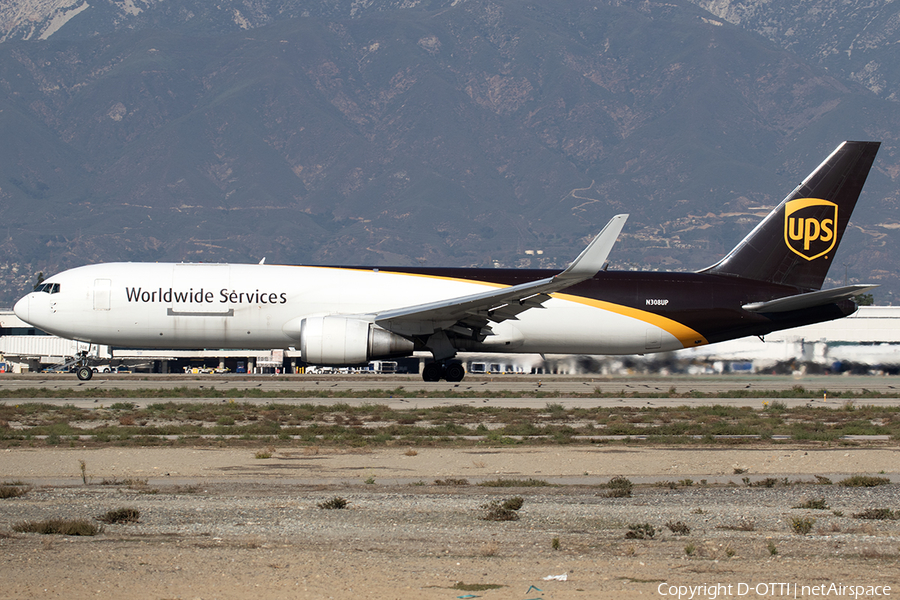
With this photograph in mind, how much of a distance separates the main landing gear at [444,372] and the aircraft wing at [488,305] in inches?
107

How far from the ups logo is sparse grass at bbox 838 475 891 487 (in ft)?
63.5

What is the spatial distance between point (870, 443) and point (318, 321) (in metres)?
15.4

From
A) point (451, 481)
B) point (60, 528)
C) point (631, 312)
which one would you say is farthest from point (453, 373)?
point (60, 528)

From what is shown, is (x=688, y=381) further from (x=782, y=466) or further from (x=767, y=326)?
(x=782, y=466)

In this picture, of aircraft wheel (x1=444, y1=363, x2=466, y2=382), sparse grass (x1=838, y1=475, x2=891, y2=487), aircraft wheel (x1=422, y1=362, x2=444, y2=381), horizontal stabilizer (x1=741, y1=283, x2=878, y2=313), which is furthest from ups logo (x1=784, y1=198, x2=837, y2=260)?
sparse grass (x1=838, y1=475, x2=891, y2=487)

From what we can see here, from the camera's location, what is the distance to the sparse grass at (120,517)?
11531 millimetres

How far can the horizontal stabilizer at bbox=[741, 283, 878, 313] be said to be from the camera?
3078 centimetres

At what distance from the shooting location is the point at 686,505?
44.1ft

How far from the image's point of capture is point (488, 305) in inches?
1170

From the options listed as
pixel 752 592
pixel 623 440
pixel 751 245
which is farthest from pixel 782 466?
pixel 751 245

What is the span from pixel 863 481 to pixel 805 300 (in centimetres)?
1730

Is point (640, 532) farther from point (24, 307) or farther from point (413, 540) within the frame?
point (24, 307)

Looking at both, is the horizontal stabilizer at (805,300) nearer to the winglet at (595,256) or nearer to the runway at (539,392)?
the runway at (539,392)

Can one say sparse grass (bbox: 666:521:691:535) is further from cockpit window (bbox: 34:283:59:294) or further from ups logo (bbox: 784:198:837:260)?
cockpit window (bbox: 34:283:59:294)
